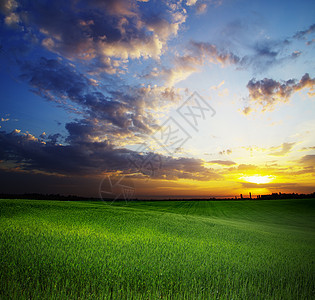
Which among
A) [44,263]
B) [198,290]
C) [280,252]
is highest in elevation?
[44,263]

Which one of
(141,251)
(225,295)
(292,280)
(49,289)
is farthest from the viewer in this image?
(141,251)

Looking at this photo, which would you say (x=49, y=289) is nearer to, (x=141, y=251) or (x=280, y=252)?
(x=141, y=251)

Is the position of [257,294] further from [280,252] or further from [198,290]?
[280,252]

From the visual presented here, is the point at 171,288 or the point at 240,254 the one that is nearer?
the point at 171,288

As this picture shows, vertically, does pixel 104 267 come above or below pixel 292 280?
above

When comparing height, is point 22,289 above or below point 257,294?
above

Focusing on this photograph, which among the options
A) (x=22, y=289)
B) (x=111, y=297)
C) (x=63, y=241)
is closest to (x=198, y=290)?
(x=111, y=297)

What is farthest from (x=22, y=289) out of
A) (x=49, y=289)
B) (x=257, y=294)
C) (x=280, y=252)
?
(x=280, y=252)

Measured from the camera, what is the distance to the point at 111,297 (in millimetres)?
3789

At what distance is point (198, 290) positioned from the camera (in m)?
4.10

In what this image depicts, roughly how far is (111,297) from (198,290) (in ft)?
5.90

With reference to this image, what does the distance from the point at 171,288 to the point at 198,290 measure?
0.59 meters

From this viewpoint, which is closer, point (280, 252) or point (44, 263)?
point (44, 263)

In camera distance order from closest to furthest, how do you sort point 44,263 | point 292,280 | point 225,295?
point 225,295
point 44,263
point 292,280
